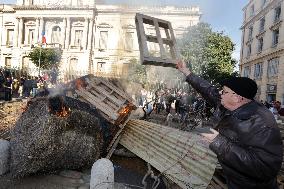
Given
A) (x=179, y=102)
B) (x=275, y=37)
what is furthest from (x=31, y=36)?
(x=179, y=102)

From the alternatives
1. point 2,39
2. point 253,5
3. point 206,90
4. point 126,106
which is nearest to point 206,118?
point 126,106

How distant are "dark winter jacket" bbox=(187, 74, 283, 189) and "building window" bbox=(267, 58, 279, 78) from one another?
1331 inches

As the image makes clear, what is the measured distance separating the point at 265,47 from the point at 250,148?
126 ft

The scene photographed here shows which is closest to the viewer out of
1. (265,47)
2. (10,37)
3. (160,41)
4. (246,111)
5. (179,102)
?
(246,111)

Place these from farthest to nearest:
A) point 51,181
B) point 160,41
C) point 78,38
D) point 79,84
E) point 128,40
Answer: point 78,38, point 128,40, point 79,84, point 51,181, point 160,41

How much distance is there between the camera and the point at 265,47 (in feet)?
124

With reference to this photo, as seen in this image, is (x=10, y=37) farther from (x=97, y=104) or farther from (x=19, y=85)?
(x=97, y=104)

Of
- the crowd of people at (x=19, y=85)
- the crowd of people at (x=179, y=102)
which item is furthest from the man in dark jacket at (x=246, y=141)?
the crowd of people at (x=19, y=85)

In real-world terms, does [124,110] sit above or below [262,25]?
below

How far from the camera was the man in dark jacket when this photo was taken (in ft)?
8.20

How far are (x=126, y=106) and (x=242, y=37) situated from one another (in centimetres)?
4290

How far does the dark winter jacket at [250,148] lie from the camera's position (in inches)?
98.1

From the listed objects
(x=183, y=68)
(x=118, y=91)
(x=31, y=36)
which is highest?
(x=31, y=36)

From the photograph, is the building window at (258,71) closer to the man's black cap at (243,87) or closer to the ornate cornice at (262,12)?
the ornate cornice at (262,12)
